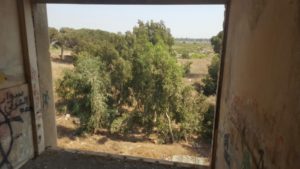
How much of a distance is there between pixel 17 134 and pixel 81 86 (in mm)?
10039

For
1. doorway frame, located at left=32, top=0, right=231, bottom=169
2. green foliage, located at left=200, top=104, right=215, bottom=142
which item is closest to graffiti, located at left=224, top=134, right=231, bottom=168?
doorway frame, located at left=32, top=0, right=231, bottom=169

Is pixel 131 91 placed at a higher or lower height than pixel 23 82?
lower

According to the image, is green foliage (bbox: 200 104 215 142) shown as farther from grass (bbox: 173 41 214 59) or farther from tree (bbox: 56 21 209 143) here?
grass (bbox: 173 41 214 59)

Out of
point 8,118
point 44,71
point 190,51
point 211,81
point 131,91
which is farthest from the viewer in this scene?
point 190,51

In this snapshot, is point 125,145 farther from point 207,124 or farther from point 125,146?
point 207,124

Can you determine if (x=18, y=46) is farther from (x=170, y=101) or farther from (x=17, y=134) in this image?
(x=170, y=101)

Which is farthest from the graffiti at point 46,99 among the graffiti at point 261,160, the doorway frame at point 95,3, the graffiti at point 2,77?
the graffiti at point 261,160

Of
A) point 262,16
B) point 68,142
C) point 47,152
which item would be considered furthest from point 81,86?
point 262,16

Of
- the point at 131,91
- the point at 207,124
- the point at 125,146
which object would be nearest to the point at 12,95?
the point at 125,146

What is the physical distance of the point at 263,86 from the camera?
7.30ft

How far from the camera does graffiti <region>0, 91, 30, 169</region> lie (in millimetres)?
3998

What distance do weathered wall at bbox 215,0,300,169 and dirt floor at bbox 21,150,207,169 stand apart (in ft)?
5.75

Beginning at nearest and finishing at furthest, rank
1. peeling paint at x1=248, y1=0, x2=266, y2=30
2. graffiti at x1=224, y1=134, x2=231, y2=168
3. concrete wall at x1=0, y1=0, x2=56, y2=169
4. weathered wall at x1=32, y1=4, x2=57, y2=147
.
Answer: peeling paint at x1=248, y1=0, x2=266, y2=30 < graffiti at x1=224, y1=134, x2=231, y2=168 < concrete wall at x1=0, y1=0, x2=56, y2=169 < weathered wall at x1=32, y1=4, x2=57, y2=147

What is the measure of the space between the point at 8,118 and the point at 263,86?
380 centimetres
